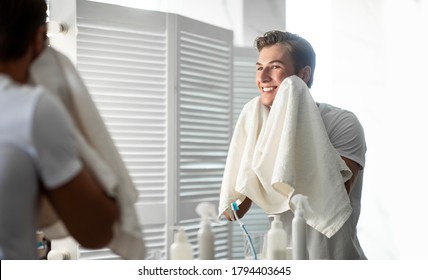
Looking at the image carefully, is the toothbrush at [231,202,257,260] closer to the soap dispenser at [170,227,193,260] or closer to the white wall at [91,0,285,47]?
the soap dispenser at [170,227,193,260]

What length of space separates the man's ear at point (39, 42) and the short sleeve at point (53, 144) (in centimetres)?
11

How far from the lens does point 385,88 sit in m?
1.29

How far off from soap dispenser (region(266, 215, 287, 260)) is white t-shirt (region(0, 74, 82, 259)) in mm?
494

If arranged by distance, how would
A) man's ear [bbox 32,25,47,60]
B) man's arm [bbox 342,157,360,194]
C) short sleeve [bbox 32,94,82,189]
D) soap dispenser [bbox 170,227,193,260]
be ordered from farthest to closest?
1. man's arm [bbox 342,157,360,194]
2. soap dispenser [bbox 170,227,193,260]
3. man's ear [bbox 32,25,47,60]
4. short sleeve [bbox 32,94,82,189]

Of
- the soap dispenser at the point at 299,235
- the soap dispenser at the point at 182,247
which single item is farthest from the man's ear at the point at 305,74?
the soap dispenser at the point at 182,247

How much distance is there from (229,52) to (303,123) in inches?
9.1

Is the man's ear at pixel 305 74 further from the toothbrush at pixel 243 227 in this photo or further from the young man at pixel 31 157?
the young man at pixel 31 157

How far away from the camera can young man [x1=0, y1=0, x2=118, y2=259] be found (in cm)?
76

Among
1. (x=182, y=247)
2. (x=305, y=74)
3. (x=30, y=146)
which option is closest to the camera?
(x=30, y=146)

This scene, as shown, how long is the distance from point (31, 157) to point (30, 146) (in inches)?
0.6

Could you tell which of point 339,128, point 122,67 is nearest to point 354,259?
point 339,128

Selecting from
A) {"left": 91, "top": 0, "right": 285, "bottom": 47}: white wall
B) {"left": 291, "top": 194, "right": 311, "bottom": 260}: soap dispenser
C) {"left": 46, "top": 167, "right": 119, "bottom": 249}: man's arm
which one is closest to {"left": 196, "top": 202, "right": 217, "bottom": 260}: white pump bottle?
{"left": 291, "top": 194, "right": 311, "bottom": 260}: soap dispenser

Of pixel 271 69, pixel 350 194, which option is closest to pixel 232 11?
pixel 271 69

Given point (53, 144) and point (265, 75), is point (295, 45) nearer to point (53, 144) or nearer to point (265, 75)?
point (265, 75)
